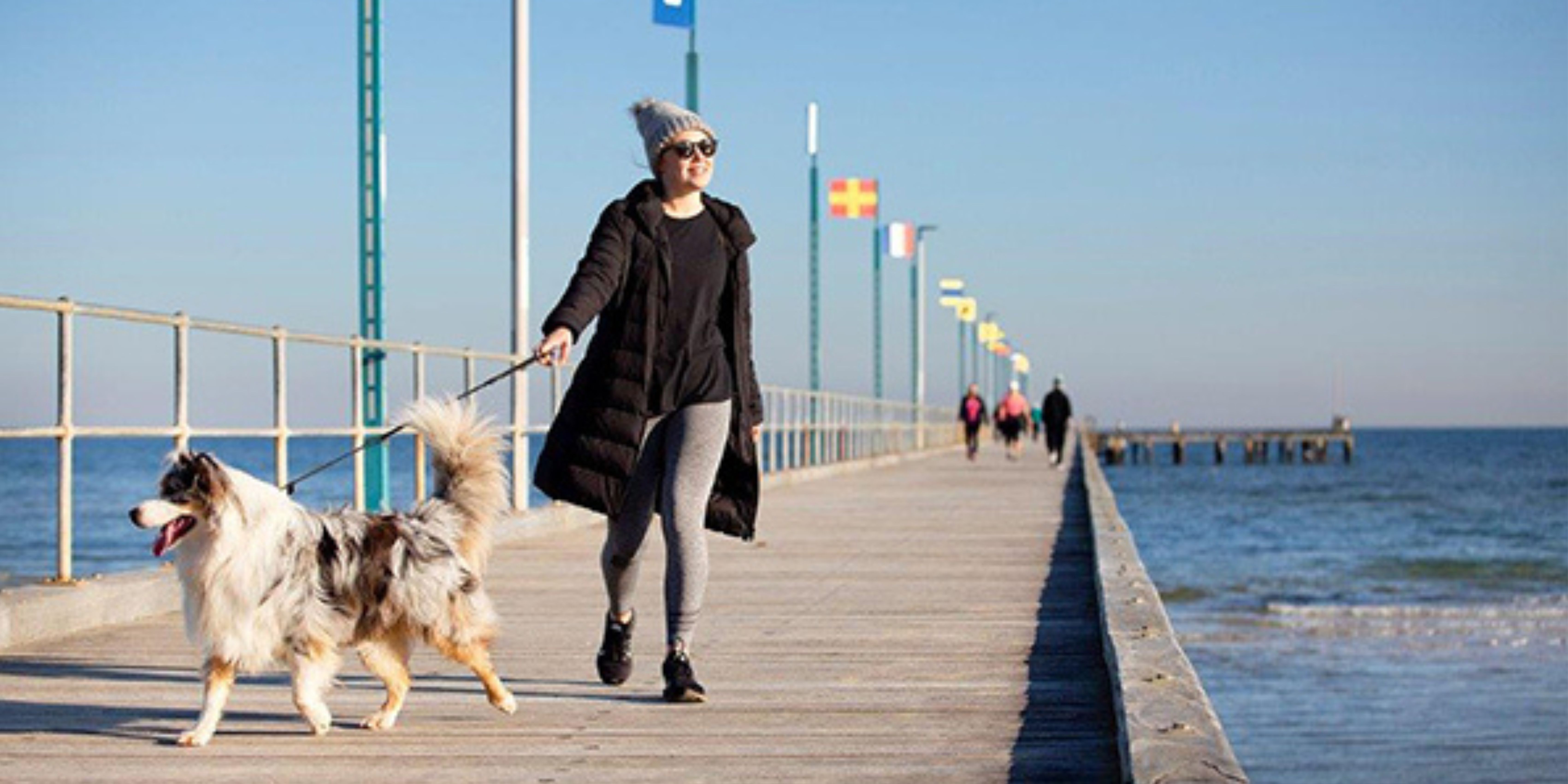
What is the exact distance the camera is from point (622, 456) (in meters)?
7.42

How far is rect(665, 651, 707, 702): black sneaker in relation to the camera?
770 centimetres

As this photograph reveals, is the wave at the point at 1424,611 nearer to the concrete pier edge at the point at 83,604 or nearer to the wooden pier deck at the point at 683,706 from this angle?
the wooden pier deck at the point at 683,706

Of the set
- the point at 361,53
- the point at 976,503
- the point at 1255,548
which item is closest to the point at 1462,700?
the point at 976,503

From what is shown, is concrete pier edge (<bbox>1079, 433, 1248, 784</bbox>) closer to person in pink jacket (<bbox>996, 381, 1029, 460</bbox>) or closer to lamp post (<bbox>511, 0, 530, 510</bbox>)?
lamp post (<bbox>511, 0, 530, 510</bbox>)

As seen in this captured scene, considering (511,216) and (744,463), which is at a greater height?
(511,216)

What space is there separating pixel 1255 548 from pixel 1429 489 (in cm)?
5622

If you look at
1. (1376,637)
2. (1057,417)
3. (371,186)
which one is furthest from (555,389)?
(1057,417)

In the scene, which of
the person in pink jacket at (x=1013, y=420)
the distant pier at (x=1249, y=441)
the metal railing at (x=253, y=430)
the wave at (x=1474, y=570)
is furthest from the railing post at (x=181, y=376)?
the distant pier at (x=1249, y=441)

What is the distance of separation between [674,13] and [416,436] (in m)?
11.3

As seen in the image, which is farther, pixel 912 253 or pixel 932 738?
pixel 912 253

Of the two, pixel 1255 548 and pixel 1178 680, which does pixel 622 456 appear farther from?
pixel 1255 548

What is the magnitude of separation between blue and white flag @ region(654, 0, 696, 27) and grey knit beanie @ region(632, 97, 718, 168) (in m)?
17.6

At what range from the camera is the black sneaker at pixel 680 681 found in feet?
25.3

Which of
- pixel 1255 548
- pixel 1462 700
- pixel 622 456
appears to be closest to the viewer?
pixel 622 456
